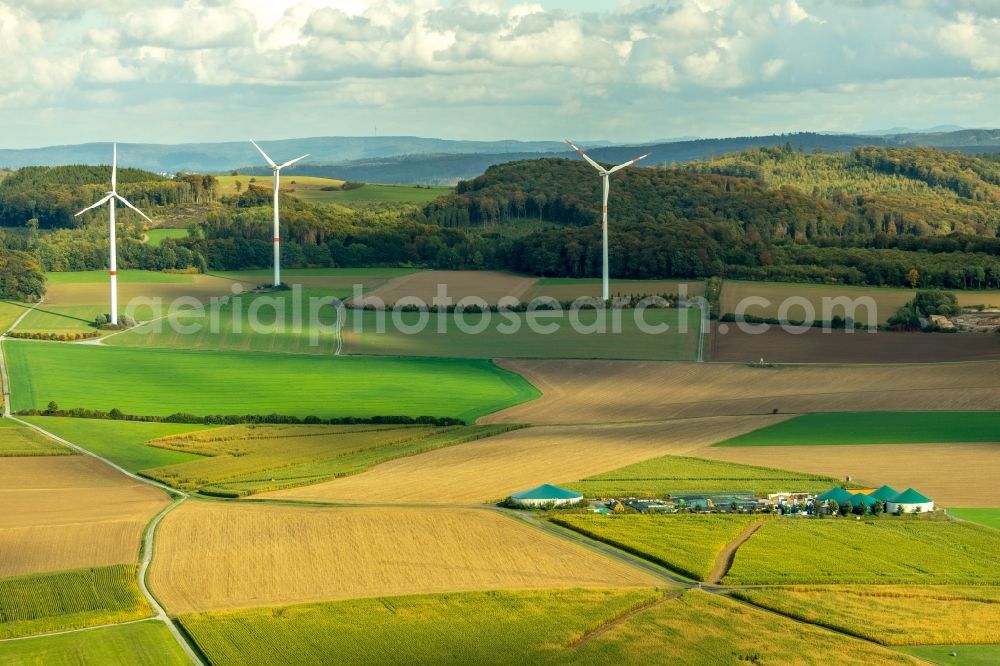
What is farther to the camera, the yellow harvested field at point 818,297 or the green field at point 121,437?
the yellow harvested field at point 818,297

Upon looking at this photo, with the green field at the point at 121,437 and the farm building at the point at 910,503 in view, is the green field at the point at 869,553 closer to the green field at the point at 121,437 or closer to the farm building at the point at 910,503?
the farm building at the point at 910,503

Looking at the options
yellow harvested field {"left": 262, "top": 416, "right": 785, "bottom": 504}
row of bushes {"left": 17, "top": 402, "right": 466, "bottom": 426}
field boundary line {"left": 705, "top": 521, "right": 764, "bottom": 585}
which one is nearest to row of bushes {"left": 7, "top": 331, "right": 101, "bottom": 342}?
row of bushes {"left": 17, "top": 402, "right": 466, "bottom": 426}

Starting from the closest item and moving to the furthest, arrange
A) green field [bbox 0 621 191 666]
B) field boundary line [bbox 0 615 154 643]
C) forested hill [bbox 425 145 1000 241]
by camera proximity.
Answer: green field [bbox 0 621 191 666], field boundary line [bbox 0 615 154 643], forested hill [bbox 425 145 1000 241]

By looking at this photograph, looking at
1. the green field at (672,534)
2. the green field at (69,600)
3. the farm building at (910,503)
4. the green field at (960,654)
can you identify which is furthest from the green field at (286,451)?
the green field at (960,654)

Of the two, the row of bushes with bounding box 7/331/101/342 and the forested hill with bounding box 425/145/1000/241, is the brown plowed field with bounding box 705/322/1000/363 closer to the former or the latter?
the forested hill with bounding box 425/145/1000/241

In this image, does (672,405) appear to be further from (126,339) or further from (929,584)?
(126,339)

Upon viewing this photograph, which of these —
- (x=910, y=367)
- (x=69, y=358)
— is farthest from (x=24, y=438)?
(x=910, y=367)
